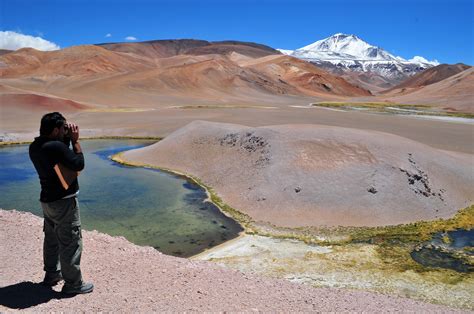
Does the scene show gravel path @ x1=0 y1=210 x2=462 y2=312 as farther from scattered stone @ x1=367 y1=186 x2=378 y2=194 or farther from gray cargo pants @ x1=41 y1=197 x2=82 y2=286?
scattered stone @ x1=367 y1=186 x2=378 y2=194

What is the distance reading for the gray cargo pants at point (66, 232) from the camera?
6.65 meters

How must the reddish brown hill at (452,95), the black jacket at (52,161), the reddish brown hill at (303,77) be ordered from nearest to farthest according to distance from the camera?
the black jacket at (52,161) → the reddish brown hill at (452,95) → the reddish brown hill at (303,77)

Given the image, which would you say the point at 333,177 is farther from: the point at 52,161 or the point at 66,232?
the point at 52,161

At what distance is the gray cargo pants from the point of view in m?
6.65

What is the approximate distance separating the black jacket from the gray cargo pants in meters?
0.14

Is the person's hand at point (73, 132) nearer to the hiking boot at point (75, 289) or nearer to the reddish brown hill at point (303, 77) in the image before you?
the hiking boot at point (75, 289)

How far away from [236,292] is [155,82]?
100700 mm

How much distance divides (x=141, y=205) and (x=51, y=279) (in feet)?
38.2

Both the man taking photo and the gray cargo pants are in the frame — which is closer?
the man taking photo

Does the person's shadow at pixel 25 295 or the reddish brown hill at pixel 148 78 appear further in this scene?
the reddish brown hill at pixel 148 78

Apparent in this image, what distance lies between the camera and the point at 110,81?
326ft

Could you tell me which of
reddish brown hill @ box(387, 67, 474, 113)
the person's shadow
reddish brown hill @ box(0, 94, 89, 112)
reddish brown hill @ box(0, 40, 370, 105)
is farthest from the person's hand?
reddish brown hill @ box(387, 67, 474, 113)

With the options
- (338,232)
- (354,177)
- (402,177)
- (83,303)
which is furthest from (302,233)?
(83,303)

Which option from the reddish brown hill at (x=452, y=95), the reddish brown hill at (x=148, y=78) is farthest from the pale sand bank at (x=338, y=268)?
the reddish brown hill at (x=452, y=95)
